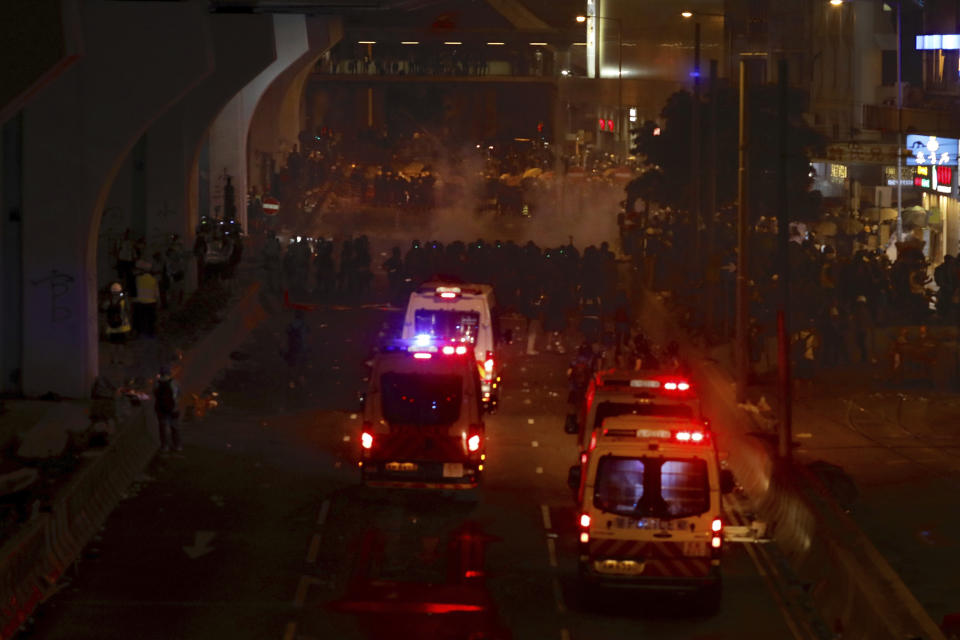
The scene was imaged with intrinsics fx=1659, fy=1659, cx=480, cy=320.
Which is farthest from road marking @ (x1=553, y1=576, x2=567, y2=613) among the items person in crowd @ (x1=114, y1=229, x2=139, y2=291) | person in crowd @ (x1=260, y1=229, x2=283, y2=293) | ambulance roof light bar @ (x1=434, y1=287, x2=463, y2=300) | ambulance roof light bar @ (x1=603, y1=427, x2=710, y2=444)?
person in crowd @ (x1=260, y1=229, x2=283, y2=293)

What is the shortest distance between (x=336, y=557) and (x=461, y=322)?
400 inches

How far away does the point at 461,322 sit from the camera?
92.5 ft

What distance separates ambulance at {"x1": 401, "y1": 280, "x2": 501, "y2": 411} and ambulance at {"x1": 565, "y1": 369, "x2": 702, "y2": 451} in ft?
25.0

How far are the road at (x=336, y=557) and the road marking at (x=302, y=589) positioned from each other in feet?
0.14

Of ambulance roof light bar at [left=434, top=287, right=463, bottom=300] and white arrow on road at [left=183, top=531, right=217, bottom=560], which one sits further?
ambulance roof light bar at [left=434, top=287, right=463, bottom=300]

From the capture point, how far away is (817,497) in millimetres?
19078

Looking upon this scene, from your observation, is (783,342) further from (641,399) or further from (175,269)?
(175,269)

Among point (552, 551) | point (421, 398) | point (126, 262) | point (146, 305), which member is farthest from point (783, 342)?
point (126, 262)

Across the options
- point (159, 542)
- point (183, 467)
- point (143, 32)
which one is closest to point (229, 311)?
point (143, 32)

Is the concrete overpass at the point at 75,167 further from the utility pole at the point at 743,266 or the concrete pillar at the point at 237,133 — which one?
the concrete pillar at the point at 237,133

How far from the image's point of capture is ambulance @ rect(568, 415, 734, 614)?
15727 millimetres

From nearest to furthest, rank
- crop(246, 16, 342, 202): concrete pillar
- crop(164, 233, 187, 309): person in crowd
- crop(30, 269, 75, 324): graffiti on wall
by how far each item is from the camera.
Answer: crop(30, 269, 75, 324): graffiti on wall → crop(164, 233, 187, 309): person in crowd → crop(246, 16, 342, 202): concrete pillar

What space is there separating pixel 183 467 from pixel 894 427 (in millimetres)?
11916

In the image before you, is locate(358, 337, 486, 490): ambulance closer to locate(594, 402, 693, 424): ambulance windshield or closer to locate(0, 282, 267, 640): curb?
locate(594, 402, 693, 424): ambulance windshield
